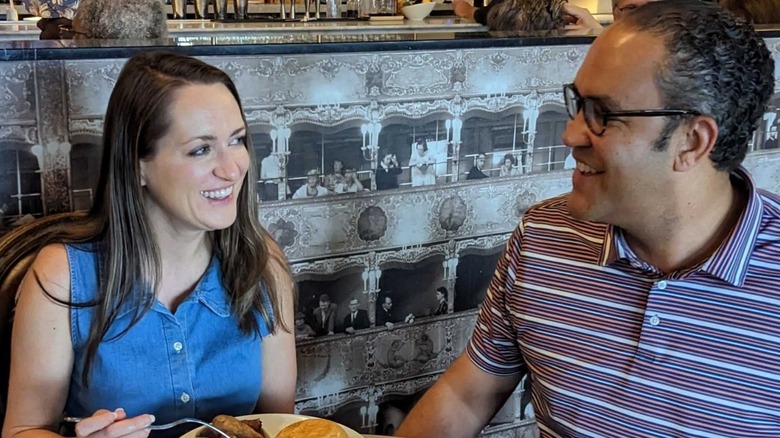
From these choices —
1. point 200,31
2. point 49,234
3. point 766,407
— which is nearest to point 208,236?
point 49,234

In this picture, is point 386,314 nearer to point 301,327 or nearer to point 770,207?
point 301,327

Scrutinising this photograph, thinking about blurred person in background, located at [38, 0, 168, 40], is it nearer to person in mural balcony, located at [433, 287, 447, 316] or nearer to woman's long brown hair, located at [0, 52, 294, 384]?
woman's long brown hair, located at [0, 52, 294, 384]

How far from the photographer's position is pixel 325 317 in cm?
225

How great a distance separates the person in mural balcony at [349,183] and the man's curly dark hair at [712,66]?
Answer: 968mm

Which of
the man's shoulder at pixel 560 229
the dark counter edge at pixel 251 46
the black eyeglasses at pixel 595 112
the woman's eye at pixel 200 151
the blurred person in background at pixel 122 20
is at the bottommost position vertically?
the man's shoulder at pixel 560 229

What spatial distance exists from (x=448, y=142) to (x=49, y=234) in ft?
3.52

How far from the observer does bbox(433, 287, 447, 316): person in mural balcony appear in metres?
2.41

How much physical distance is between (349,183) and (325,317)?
366 millimetres

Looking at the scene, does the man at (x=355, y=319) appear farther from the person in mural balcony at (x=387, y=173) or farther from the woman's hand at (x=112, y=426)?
the woman's hand at (x=112, y=426)

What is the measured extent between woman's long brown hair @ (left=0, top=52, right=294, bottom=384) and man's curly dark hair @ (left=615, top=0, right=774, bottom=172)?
2.57ft

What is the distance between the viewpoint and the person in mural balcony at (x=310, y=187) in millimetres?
2111

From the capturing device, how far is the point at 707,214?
1.36 m

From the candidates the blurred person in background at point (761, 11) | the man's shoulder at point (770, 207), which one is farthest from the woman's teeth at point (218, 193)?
the blurred person in background at point (761, 11)

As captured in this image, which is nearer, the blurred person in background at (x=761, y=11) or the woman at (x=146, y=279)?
the woman at (x=146, y=279)
